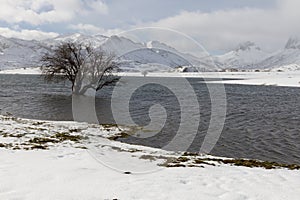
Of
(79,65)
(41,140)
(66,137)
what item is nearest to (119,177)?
(41,140)

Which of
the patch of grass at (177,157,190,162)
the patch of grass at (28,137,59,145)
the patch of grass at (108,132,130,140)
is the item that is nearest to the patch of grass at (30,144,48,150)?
the patch of grass at (28,137,59,145)

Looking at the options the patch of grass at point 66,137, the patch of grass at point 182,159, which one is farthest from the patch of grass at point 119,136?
the patch of grass at point 182,159

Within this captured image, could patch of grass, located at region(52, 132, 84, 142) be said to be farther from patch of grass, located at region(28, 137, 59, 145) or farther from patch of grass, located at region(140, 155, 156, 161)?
patch of grass, located at region(140, 155, 156, 161)

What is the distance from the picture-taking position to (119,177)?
10.3m

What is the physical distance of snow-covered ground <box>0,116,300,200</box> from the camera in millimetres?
8852

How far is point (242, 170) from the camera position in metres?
12.3

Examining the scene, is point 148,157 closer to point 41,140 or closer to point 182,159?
point 182,159

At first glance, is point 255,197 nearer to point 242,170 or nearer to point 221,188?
point 221,188

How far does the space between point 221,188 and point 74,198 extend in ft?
15.5

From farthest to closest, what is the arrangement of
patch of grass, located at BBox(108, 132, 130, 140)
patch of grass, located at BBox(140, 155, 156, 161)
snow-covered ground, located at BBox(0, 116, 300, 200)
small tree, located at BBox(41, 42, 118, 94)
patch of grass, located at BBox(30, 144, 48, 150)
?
small tree, located at BBox(41, 42, 118, 94), patch of grass, located at BBox(108, 132, 130, 140), patch of grass, located at BBox(30, 144, 48, 150), patch of grass, located at BBox(140, 155, 156, 161), snow-covered ground, located at BBox(0, 116, 300, 200)

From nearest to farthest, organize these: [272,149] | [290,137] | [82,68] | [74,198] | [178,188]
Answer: [74,198] → [178,188] → [272,149] → [290,137] → [82,68]

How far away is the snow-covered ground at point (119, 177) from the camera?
8852 millimetres

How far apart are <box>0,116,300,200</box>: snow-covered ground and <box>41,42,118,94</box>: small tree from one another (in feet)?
114

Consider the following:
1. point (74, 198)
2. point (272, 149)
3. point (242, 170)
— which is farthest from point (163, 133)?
point (74, 198)
